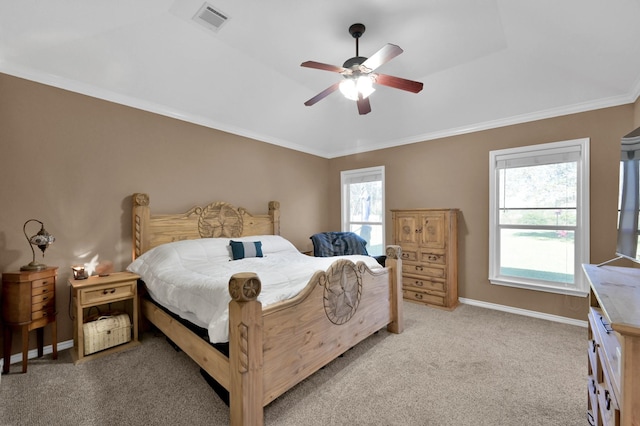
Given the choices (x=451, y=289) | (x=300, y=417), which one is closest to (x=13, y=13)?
(x=300, y=417)

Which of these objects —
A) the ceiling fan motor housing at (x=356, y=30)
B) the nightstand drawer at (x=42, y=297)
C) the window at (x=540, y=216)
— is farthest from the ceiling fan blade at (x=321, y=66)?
the nightstand drawer at (x=42, y=297)

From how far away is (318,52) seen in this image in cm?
290

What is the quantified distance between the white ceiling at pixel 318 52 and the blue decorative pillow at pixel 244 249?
5.69 feet

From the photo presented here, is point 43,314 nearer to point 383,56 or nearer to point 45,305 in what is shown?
point 45,305

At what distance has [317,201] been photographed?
5.43 metres

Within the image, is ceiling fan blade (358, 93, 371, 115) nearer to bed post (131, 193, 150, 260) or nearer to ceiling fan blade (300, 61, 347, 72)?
ceiling fan blade (300, 61, 347, 72)

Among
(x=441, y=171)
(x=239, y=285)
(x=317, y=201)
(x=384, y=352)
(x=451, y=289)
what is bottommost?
(x=384, y=352)

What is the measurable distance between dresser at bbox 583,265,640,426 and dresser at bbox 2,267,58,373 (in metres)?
3.53

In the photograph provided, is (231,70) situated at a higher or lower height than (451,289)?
higher

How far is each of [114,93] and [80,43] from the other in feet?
1.82

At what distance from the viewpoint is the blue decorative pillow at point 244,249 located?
323 centimetres

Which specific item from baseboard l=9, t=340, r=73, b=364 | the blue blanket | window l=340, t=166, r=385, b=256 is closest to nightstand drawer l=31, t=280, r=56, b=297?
baseboard l=9, t=340, r=73, b=364

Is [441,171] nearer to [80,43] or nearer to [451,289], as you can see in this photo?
[451,289]

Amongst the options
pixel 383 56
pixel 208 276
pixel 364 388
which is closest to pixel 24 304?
pixel 208 276
